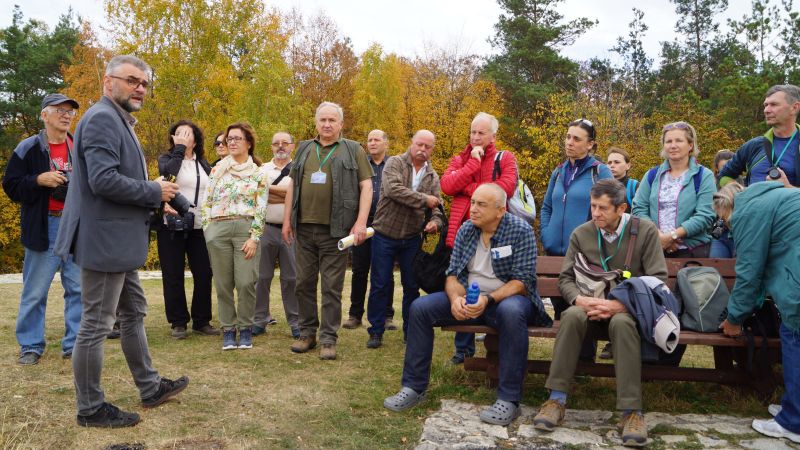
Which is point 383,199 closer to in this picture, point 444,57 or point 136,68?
point 136,68

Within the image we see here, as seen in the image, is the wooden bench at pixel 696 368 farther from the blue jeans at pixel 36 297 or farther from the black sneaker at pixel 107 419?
the blue jeans at pixel 36 297

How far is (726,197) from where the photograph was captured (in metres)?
4.37

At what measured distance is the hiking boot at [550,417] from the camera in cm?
388

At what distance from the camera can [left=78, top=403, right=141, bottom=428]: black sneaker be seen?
3.70m

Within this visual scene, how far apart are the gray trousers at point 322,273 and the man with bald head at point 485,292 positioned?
4.35ft

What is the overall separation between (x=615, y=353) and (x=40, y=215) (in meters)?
4.74

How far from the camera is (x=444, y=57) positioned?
98.2 ft

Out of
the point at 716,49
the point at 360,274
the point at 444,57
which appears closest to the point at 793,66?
the point at 716,49

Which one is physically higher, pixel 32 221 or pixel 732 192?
pixel 732 192

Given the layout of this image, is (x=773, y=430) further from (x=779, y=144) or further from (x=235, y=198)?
(x=235, y=198)

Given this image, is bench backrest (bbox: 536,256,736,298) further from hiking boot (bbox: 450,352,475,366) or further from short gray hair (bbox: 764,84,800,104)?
short gray hair (bbox: 764,84,800,104)

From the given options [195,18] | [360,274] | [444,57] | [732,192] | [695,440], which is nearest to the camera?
[695,440]

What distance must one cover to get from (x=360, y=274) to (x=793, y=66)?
22.0 m

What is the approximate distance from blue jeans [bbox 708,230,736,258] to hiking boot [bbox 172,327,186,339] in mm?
5178
